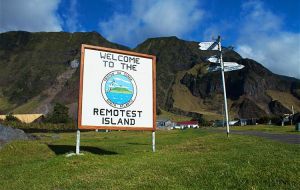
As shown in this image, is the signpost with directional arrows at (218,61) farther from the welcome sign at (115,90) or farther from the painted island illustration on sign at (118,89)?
the painted island illustration on sign at (118,89)

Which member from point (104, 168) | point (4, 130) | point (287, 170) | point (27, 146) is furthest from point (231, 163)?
point (4, 130)

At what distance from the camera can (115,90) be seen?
19500 mm

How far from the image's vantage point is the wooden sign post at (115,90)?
61.5 ft

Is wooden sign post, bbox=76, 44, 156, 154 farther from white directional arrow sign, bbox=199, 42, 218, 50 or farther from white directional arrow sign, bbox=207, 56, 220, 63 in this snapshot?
white directional arrow sign, bbox=207, 56, 220, 63

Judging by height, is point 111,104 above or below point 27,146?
above

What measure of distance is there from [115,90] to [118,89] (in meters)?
0.21

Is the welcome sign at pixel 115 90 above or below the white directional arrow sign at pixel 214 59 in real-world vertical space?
below

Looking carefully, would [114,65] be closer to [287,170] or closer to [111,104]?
[111,104]

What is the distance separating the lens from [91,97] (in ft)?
61.7

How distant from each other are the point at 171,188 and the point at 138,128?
1053 cm

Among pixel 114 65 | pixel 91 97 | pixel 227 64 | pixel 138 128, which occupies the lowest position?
pixel 138 128

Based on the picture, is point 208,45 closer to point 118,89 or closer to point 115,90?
point 118,89

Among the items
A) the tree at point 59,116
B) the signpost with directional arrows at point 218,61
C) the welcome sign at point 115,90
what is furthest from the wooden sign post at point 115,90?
the tree at point 59,116

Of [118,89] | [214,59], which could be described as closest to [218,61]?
[214,59]
